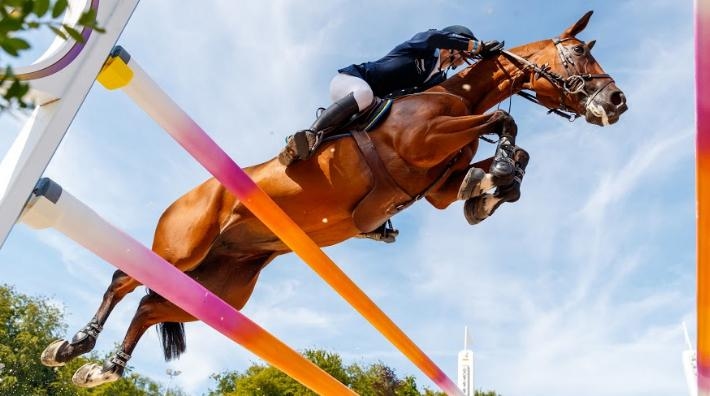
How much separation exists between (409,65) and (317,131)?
91 centimetres

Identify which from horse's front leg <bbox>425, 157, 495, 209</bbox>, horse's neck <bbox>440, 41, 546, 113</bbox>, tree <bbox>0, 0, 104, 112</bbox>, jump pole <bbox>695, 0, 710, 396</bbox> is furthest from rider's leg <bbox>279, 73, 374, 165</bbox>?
tree <bbox>0, 0, 104, 112</bbox>

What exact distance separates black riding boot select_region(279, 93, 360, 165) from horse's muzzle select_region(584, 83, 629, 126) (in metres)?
1.61

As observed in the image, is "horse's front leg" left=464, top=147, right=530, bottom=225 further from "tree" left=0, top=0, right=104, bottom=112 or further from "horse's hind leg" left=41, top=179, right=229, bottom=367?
"tree" left=0, top=0, right=104, bottom=112

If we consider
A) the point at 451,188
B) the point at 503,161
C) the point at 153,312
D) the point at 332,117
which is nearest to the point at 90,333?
the point at 153,312

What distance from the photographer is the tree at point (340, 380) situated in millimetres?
22531

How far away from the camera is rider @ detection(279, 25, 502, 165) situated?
14.6 feet

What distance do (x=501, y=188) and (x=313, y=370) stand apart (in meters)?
1.73

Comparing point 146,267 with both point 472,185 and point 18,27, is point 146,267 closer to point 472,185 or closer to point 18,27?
point 18,27

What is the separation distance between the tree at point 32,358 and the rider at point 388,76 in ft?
82.6

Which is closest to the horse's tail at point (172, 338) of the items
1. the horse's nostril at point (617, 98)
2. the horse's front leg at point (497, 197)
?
the horse's front leg at point (497, 197)

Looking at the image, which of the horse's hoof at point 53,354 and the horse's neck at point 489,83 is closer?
the horse's hoof at point 53,354

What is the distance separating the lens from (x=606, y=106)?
422 centimetres

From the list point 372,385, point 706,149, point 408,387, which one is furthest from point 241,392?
point 706,149

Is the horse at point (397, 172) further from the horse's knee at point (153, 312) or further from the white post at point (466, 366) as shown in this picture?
the white post at point (466, 366)
